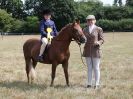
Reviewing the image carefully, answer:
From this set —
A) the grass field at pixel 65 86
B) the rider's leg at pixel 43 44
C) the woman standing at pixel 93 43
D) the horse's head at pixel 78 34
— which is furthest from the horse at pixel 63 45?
the grass field at pixel 65 86

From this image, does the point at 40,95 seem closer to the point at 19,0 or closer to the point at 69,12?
the point at 69,12

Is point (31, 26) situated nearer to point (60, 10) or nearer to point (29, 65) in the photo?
point (60, 10)

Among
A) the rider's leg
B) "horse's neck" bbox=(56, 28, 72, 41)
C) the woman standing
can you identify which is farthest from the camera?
the rider's leg

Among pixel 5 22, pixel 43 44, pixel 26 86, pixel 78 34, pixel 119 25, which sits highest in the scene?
pixel 78 34

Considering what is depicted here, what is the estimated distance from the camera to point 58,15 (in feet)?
277

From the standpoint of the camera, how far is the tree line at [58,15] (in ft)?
244

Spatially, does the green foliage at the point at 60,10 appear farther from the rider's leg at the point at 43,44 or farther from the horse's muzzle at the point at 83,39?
Answer: the horse's muzzle at the point at 83,39

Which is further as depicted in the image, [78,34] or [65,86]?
[65,86]

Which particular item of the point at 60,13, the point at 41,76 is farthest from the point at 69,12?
the point at 41,76

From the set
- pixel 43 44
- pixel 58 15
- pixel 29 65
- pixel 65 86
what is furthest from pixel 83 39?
pixel 58 15

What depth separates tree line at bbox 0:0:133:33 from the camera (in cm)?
7425

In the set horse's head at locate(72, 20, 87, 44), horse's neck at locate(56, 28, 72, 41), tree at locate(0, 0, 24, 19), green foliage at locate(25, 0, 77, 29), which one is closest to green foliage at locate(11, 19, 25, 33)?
green foliage at locate(25, 0, 77, 29)

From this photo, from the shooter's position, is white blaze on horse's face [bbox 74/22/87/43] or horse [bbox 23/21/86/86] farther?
horse [bbox 23/21/86/86]

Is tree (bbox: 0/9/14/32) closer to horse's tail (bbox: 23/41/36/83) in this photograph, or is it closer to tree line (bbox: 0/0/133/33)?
tree line (bbox: 0/0/133/33)
